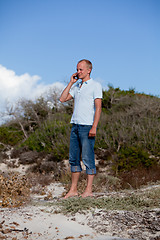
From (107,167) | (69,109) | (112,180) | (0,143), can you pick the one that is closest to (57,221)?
(112,180)

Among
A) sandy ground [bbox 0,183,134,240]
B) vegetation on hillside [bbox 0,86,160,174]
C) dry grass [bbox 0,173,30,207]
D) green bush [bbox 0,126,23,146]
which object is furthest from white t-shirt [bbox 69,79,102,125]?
green bush [bbox 0,126,23,146]

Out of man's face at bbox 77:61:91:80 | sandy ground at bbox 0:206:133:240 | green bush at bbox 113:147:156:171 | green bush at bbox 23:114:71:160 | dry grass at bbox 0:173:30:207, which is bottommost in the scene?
sandy ground at bbox 0:206:133:240

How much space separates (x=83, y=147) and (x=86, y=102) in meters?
0.76

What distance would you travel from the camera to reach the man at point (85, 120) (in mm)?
4344

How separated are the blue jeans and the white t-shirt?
117 millimetres

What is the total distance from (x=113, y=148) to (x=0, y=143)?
6733 mm

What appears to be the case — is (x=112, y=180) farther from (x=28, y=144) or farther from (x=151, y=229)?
(x=28, y=144)

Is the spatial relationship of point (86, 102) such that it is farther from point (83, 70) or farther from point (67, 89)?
point (83, 70)

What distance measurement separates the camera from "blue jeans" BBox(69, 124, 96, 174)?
434 cm

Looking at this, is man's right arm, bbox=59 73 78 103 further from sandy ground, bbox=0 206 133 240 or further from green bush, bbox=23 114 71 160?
green bush, bbox=23 114 71 160

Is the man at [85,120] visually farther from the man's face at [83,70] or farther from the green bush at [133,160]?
the green bush at [133,160]

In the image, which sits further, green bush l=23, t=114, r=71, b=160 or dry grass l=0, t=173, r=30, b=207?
green bush l=23, t=114, r=71, b=160

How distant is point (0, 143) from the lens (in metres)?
13.5

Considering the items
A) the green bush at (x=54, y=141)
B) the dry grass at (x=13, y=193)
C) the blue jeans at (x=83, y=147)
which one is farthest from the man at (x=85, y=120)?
the green bush at (x=54, y=141)
